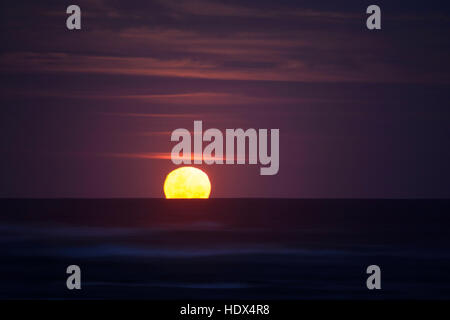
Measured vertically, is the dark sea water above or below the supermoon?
below

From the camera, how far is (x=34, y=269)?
1065 inches

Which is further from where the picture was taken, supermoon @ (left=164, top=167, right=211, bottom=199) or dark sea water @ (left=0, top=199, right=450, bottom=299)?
supermoon @ (left=164, top=167, right=211, bottom=199)

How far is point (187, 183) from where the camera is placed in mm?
78250

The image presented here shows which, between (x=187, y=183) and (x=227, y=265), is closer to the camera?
(x=227, y=265)

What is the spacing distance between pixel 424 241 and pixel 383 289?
2124 centimetres

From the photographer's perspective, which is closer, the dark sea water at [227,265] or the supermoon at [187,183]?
the dark sea water at [227,265]

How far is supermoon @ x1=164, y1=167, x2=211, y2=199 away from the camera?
242 feet

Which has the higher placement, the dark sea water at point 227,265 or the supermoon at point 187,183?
the supermoon at point 187,183

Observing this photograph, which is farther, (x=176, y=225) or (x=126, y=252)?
(x=176, y=225)

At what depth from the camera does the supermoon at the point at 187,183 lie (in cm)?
7388

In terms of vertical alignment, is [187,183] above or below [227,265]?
above
